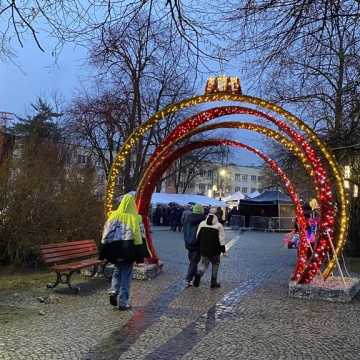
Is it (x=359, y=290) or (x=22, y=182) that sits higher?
(x=22, y=182)

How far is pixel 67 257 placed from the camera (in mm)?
11656

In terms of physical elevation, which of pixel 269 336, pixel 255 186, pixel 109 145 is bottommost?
pixel 269 336

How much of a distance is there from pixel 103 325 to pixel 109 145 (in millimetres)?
25814

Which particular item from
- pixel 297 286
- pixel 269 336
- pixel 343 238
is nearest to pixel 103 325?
pixel 269 336

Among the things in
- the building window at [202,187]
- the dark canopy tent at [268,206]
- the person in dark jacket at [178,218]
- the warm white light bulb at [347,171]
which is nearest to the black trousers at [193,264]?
the warm white light bulb at [347,171]

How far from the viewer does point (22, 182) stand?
14.1m

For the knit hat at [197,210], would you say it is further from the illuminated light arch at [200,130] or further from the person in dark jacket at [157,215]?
the person in dark jacket at [157,215]

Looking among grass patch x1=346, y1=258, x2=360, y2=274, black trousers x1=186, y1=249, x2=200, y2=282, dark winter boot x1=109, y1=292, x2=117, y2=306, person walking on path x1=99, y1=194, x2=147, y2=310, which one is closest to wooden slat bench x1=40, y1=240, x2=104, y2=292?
dark winter boot x1=109, y1=292, x2=117, y2=306

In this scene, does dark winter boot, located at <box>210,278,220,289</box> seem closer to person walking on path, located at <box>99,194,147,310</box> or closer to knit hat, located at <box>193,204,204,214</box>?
knit hat, located at <box>193,204,204,214</box>

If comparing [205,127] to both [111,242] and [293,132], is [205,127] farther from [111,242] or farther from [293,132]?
[111,242]

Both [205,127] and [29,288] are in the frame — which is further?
[205,127]

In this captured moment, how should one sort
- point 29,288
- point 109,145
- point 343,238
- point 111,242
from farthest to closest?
point 109,145, point 343,238, point 29,288, point 111,242

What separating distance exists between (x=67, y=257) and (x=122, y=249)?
311cm

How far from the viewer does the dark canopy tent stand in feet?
147
